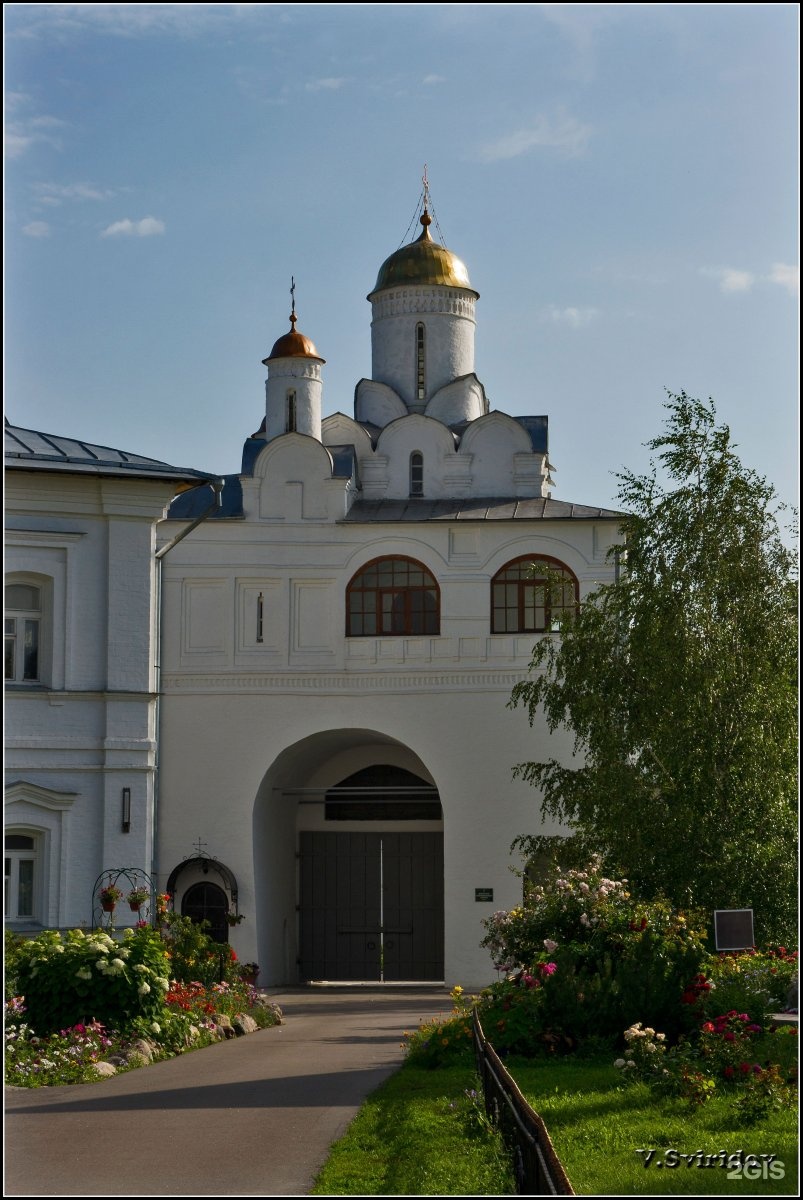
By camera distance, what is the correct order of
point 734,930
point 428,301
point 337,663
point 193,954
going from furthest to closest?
point 428,301 < point 337,663 < point 193,954 < point 734,930

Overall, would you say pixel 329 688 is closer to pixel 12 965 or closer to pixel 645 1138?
pixel 12 965

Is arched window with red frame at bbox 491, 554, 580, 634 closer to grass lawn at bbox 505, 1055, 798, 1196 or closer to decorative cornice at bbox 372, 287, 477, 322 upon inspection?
decorative cornice at bbox 372, 287, 477, 322

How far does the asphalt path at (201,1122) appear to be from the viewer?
26.9 feet

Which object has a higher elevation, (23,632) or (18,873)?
(23,632)

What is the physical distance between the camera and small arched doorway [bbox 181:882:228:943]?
27466 mm

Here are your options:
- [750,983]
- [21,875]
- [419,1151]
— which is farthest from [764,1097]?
[21,875]

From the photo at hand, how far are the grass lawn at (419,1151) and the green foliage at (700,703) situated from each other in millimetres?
7226

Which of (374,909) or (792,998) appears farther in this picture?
(374,909)

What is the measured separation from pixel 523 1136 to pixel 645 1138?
2385mm

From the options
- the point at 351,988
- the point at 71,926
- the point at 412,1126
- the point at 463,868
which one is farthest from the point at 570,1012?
the point at 351,988

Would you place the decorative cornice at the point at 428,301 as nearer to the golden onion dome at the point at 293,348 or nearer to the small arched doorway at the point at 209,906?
the golden onion dome at the point at 293,348

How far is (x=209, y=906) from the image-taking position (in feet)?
90.6

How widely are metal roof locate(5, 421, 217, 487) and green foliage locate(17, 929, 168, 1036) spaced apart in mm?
5214

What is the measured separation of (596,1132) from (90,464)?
10.6 meters
